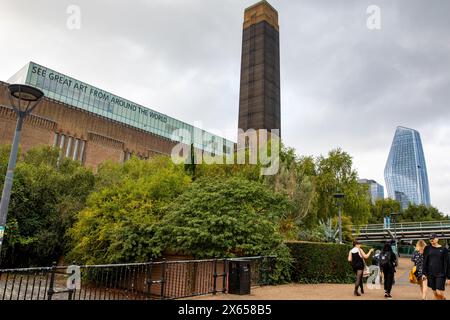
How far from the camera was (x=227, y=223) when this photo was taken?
14633 millimetres

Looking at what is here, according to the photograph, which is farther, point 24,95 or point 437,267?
point 24,95

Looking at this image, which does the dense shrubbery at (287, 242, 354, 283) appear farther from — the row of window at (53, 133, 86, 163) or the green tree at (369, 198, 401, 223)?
the green tree at (369, 198, 401, 223)

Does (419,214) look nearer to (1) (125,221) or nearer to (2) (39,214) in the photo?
(1) (125,221)

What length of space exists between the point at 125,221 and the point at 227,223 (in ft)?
20.3

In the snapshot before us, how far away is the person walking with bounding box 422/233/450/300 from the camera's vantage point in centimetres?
845

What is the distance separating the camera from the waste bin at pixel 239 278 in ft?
36.8

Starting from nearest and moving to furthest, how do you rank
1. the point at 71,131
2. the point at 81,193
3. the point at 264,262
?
the point at 264,262
the point at 81,193
the point at 71,131

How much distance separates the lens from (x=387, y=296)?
35.9 feet

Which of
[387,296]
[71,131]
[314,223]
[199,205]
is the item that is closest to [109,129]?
[71,131]

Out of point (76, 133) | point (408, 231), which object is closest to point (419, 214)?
point (408, 231)

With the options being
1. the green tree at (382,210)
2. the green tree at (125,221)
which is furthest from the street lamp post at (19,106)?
the green tree at (382,210)

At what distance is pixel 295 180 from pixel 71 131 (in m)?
44.3

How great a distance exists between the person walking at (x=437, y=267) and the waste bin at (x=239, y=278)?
5.05 m
